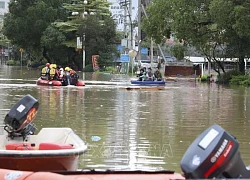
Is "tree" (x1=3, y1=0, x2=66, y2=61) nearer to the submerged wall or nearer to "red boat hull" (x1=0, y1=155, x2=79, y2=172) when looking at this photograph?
the submerged wall

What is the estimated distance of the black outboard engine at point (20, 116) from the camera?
9.02m

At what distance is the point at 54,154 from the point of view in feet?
25.3

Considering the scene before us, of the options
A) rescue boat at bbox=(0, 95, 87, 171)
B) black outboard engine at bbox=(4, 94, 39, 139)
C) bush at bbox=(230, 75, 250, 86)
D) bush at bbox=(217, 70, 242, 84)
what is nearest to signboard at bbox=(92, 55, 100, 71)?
bush at bbox=(217, 70, 242, 84)

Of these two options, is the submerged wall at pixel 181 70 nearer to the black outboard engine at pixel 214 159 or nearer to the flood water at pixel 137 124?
the flood water at pixel 137 124

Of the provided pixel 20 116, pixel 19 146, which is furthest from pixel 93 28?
pixel 19 146

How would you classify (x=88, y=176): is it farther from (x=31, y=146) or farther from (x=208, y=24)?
(x=208, y=24)

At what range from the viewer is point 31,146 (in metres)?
9.01

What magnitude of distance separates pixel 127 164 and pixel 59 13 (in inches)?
2543

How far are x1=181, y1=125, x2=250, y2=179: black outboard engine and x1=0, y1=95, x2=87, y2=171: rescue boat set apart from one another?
2.56 meters

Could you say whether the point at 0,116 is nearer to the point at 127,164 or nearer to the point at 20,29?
the point at 127,164

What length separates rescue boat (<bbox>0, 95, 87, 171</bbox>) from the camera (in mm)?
7754

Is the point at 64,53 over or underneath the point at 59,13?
underneath

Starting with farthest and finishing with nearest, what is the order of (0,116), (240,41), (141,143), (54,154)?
1. (240,41)
2. (0,116)
3. (141,143)
4. (54,154)

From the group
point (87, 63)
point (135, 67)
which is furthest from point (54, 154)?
point (87, 63)
